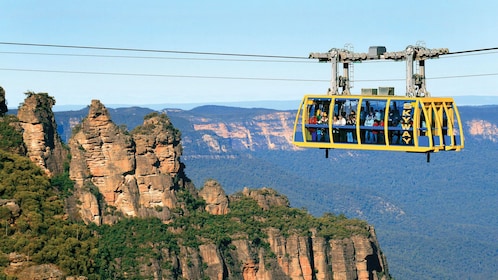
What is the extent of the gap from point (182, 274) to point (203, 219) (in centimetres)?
995

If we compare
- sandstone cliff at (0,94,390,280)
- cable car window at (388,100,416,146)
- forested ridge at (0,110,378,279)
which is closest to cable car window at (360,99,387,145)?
cable car window at (388,100,416,146)

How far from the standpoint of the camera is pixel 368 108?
57.3 m

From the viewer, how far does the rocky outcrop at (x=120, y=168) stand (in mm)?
126500

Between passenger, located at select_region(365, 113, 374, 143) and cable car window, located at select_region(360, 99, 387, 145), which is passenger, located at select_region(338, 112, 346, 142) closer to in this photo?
cable car window, located at select_region(360, 99, 387, 145)

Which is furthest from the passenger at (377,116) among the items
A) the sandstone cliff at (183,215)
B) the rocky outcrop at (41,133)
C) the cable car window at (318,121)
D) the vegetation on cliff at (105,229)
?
the rocky outcrop at (41,133)

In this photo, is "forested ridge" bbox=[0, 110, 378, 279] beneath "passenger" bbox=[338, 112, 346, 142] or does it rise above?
beneath

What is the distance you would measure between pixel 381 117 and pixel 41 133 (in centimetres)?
6910

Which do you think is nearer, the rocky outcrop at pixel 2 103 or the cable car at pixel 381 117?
the cable car at pixel 381 117

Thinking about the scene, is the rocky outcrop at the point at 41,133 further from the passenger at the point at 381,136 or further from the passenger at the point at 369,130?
the passenger at the point at 381,136

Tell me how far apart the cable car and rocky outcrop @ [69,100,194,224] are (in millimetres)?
68135

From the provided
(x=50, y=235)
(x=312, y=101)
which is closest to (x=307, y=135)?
(x=312, y=101)

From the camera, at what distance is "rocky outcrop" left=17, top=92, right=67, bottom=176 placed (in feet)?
397

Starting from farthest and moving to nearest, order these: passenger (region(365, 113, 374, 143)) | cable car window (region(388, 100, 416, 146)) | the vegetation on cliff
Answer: the vegetation on cliff
passenger (region(365, 113, 374, 143))
cable car window (region(388, 100, 416, 146))

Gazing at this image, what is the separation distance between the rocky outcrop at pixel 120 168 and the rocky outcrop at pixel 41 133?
5.21 feet
